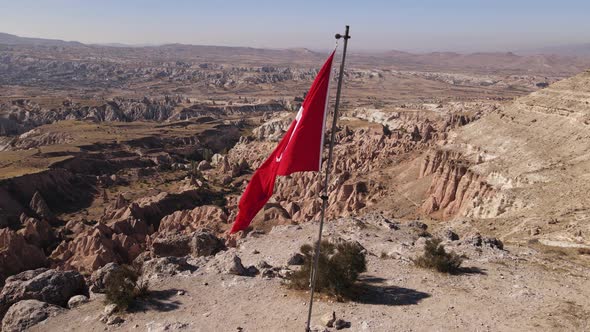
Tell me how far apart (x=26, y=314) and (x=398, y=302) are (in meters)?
12.2

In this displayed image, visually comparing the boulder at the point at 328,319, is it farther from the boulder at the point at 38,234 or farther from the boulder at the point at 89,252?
the boulder at the point at 38,234

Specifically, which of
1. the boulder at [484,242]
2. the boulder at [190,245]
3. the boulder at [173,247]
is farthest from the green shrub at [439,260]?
the boulder at [173,247]

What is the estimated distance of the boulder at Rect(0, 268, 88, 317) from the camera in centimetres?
1642

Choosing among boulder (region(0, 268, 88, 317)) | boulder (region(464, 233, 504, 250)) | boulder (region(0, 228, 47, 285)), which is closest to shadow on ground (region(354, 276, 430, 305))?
boulder (region(464, 233, 504, 250))

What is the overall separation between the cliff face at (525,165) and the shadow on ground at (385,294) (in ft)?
31.6

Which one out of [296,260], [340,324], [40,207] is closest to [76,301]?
[296,260]

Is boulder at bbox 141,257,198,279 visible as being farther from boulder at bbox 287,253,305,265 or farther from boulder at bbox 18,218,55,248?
boulder at bbox 18,218,55,248

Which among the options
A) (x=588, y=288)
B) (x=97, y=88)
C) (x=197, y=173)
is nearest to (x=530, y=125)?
(x=588, y=288)

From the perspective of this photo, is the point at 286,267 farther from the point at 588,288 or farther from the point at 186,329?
the point at 588,288

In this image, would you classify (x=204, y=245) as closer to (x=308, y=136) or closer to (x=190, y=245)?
(x=190, y=245)

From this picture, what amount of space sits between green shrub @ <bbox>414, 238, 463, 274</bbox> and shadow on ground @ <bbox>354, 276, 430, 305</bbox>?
2.10 meters

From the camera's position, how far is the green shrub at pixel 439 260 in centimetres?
1658

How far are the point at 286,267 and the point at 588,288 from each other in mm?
10571

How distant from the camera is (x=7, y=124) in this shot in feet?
322
